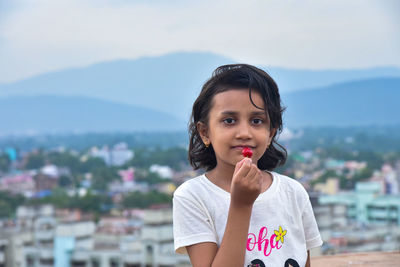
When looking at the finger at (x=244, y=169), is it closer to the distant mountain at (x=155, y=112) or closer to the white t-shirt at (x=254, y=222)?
the white t-shirt at (x=254, y=222)

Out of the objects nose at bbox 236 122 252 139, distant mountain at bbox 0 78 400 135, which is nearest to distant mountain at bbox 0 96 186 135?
distant mountain at bbox 0 78 400 135

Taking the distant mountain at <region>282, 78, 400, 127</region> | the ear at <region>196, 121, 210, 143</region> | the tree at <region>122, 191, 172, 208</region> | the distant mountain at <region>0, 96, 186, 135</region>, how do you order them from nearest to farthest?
the ear at <region>196, 121, 210, 143</region>
the tree at <region>122, 191, 172, 208</region>
the distant mountain at <region>282, 78, 400, 127</region>
the distant mountain at <region>0, 96, 186, 135</region>

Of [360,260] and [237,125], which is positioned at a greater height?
[237,125]

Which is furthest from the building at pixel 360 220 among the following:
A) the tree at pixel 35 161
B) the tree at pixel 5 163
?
the tree at pixel 5 163

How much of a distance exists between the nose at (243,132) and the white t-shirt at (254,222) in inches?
2.4

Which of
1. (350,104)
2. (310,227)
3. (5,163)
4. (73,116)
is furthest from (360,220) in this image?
(73,116)

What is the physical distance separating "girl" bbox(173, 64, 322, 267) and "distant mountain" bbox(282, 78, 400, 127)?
50.1 meters

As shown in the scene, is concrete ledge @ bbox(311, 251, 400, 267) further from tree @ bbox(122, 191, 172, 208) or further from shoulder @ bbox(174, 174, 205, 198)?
tree @ bbox(122, 191, 172, 208)

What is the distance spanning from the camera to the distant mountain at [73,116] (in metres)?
62.7

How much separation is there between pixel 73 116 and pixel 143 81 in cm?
776

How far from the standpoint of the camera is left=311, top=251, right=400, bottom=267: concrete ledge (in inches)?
35.4

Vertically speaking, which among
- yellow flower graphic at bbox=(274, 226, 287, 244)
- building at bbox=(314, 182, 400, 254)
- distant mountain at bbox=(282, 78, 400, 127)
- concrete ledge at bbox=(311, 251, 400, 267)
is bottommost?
building at bbox=(314, 182, 400, 254)

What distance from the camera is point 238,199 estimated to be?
1.99 ft

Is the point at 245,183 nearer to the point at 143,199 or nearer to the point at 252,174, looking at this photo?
the point at 252,174
